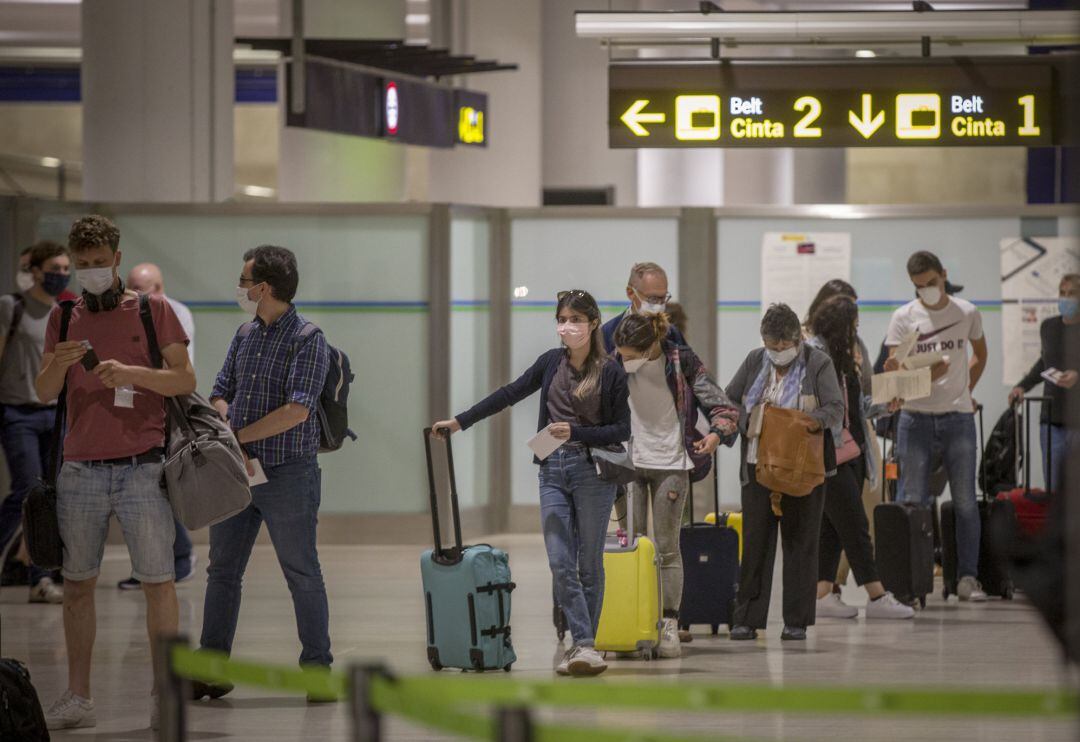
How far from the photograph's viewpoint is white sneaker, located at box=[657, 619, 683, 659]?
306 inches

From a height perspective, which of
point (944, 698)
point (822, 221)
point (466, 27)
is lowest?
point (944, 698)

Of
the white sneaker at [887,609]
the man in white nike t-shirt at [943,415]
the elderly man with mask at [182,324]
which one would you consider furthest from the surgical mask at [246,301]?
the man in white nike t-shirt at [943,415]

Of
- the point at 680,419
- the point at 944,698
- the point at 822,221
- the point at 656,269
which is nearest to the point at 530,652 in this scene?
the point at 680,419

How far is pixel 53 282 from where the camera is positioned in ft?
32.0

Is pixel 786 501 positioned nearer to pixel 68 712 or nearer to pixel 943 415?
pixel 943 415

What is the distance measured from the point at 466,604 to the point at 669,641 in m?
1.07

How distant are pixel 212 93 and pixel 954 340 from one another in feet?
19.1

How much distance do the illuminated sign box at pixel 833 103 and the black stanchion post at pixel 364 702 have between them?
6.38m

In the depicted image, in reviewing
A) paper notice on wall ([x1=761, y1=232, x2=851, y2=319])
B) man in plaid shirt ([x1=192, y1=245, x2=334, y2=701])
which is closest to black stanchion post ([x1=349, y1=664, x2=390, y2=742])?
man in plaid shirt ([x1=192, y1=245, x2=334, y2=701])

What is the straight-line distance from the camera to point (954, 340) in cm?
970

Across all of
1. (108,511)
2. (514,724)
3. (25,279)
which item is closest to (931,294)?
(25,279)

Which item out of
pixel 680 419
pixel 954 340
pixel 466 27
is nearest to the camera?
pixel 680 419

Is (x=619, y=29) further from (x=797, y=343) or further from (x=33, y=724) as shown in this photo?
(x=33, y=724)

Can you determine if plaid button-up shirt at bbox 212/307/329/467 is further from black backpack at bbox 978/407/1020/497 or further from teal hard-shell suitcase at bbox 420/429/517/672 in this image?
black backpack at bbox 978/407/1020/497
